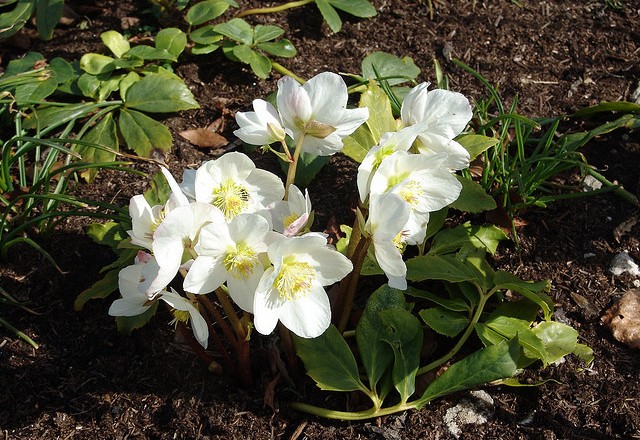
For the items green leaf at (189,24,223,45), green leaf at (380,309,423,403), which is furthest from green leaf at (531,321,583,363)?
green leaf at (189,24,223,45)

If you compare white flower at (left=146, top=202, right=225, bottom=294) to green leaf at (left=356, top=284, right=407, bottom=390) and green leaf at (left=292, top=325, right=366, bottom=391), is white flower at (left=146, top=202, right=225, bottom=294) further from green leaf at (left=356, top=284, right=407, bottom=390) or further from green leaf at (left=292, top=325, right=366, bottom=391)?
green leaf at (left=356, top=284, right=407, bottom=390)

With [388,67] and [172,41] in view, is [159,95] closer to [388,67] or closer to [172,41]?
[172,41]

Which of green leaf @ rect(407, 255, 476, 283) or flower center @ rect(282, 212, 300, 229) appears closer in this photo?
flower center @ rect(282, 212, 300, 229)

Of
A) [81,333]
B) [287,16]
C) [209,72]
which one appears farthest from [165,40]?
[81,333]

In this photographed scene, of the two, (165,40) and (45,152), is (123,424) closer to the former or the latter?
(45,152)

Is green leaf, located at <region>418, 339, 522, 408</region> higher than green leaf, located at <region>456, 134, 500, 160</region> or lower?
lower

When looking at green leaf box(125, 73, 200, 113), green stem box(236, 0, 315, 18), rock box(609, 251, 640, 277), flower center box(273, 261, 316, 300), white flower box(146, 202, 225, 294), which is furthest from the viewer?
green stem box(236, 0, 315, 18)
